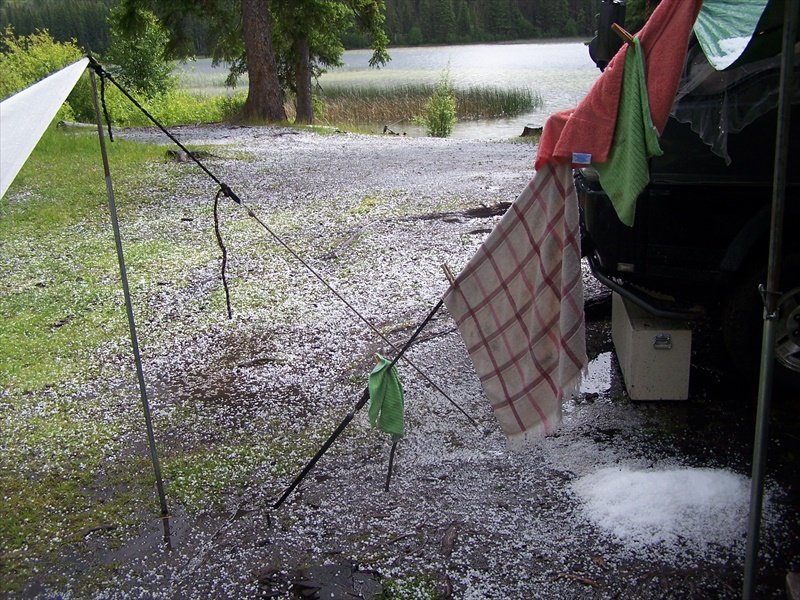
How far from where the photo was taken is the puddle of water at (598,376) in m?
4.82

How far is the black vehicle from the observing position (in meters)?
4.05

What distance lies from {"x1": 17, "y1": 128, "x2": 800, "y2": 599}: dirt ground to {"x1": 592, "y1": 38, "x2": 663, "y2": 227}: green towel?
154 cm

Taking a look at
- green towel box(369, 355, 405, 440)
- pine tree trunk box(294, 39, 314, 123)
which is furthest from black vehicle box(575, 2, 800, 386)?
pine tree trunk box(294, 39, 314, 123)

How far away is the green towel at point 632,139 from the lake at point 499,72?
17745mm

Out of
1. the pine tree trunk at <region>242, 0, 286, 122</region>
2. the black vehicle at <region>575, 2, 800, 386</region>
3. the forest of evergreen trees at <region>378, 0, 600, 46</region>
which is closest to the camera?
the black vehicle at <region>575, 2, 800, 386</region>

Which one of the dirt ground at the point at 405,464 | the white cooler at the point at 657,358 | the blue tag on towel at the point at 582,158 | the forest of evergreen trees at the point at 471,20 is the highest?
the forest of evergreen trees at the point at 471,20

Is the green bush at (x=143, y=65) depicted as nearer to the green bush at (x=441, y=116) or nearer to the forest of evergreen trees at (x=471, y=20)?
the green bush at (x=441, y=116)

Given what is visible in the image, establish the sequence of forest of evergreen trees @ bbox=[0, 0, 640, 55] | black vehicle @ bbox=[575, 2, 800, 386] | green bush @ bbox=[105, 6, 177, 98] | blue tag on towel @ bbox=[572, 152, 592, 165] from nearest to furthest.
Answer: blue tag on towel @ bbox=[572, 152, 592, 165], black vehicle @ bbox=[575, 2, 800, 386], green bush @ bbox=[105, 6, 177, 98], forest of evergreen trees @ bbox=[0, 0, 640, 55]

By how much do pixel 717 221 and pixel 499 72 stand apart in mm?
37910

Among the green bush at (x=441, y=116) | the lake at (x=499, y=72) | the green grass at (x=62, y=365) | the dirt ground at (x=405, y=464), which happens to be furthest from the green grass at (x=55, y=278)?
the green bush at (x=441, y=116)

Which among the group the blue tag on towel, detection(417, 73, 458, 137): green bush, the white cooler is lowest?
the white cooler

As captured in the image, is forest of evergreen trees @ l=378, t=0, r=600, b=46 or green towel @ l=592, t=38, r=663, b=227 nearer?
green towel @ l=592, t=38, r=663, b=227

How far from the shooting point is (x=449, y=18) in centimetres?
6956

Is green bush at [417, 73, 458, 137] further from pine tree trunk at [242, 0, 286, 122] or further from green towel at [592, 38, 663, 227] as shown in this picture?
green towel at [592, 38, 663, 227]
